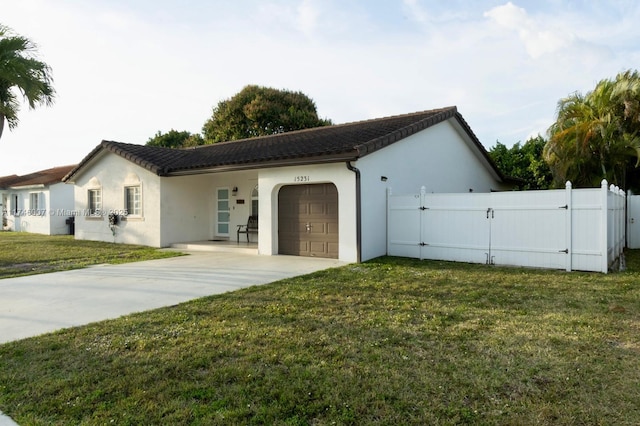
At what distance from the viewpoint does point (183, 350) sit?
4.28 metres

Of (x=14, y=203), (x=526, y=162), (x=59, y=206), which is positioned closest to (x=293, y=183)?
(x=526, y=162)

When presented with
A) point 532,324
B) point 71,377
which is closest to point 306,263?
point 532,324

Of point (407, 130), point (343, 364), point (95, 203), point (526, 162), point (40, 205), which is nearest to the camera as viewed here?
point (343, 364)

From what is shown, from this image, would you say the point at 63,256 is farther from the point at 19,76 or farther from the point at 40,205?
the point at 40,205

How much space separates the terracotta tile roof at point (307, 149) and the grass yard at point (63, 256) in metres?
3.09

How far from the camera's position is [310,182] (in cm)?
1130

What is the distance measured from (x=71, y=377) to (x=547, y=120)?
17.9 metres

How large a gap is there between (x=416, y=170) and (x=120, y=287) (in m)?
8.96

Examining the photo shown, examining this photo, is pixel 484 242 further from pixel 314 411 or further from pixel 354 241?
pixel 314 411

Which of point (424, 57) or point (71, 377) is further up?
point (424, 57)

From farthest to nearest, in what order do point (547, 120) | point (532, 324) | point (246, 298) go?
point (547, 120) → point (246, 298) → point (532, 324)

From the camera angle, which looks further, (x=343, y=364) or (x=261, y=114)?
(x=261, y=114)

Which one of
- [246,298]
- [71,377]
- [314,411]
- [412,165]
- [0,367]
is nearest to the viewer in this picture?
[314,411]

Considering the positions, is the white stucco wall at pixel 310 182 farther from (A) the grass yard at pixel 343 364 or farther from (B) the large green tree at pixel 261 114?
(B) the large green tree at pixel 261 114
